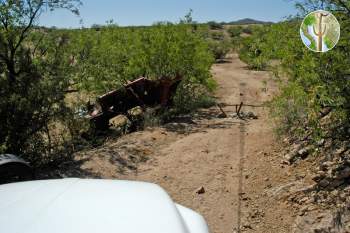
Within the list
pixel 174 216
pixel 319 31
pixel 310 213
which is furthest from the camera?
pixel 319 31

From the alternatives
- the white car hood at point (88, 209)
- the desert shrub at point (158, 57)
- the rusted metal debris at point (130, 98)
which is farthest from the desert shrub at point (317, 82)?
the desert shrub at point (158, 57)

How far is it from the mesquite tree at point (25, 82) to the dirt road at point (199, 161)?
137cm

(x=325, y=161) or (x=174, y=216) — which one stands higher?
(x=174, y=216)

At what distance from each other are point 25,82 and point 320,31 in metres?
6.81

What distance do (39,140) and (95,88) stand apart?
191 inches

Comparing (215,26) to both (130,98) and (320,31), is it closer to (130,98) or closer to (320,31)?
(130,98)

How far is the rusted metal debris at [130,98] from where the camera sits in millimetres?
14773

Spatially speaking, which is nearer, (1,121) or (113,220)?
(113,220)

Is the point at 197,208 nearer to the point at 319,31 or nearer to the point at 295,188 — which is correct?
the point at 295,188

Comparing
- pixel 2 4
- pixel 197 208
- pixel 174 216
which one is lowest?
pixel 197 208

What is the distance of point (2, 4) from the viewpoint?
1112cm

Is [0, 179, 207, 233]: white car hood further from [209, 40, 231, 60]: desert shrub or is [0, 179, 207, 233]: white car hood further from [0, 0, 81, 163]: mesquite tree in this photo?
[209, 40, 231, 60]: desert shrub

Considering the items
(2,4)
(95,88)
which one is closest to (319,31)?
(2,4)

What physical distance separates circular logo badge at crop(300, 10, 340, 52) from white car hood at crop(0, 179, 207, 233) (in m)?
4.85
